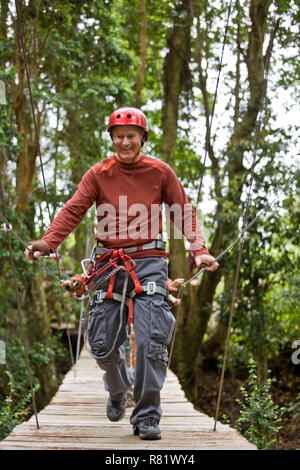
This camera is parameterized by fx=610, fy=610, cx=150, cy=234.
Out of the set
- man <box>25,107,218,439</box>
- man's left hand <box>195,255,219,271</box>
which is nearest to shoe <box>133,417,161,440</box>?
man <box>25,107,218,439</box>

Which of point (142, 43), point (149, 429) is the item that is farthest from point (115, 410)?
point (142, 43)

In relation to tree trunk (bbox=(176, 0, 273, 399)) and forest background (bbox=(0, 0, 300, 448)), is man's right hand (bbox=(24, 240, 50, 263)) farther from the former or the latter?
tree trunk (bbox=(176, 0, 273, 399))

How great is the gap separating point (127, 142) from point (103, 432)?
1152mm

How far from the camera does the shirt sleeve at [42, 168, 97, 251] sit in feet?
7.76

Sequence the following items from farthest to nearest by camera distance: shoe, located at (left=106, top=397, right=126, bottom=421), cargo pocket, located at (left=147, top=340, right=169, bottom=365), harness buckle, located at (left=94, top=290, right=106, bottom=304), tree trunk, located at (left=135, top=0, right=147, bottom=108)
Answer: tree trunk, located at (left=135, top=0, right=147, bottom=108), shoe, located at (left=106, top=397, right=126, bottom=421), harness buckle, located at (left=94, top=290, right=106, bottom=304), cargo pocket, located at (left=147, top=340, right=169, bottom=365)

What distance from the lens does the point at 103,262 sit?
243 cm

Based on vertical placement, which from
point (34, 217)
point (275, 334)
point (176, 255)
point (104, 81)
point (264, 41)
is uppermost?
point (264, 41)

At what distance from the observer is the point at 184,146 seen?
8.25m

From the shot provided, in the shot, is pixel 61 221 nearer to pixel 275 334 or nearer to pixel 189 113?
pixel 275 334

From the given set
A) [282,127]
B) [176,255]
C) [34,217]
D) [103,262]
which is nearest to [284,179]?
[282,127]

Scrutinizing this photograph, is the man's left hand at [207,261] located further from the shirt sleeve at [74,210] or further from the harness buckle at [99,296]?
the shirt sleeve at [74,210]

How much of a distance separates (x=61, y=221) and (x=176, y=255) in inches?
204

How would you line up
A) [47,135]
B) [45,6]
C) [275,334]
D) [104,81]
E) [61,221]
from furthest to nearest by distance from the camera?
[47,135], [275,334], [104,81], [45,6], [61,221]

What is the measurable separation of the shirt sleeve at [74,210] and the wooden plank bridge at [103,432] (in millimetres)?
741
